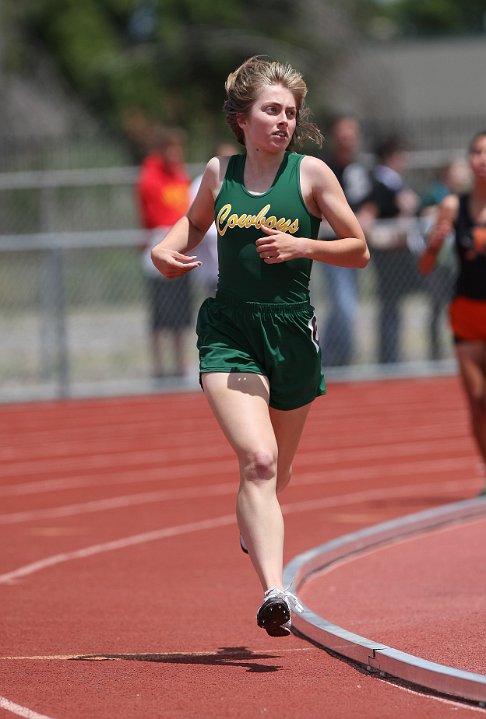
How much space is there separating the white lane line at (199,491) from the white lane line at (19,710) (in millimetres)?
4841

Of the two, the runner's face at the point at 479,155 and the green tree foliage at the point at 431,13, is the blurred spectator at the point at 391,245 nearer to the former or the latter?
the runner's face at the point at 479,155

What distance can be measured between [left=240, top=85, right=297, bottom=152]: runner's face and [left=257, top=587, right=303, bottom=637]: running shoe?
1.79 meters

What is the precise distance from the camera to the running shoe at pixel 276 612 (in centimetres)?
565

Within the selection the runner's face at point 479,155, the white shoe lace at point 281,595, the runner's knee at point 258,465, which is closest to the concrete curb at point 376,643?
the white shoe lace at point 281,595

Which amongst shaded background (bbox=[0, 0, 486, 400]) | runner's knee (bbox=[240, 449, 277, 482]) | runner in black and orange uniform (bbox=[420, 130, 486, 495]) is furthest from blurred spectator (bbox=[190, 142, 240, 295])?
runner's knee (bbox=[240, 449, 277, 482])

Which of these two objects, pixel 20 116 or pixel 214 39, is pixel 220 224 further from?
pixel 214 39

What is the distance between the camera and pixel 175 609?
710 centimetres

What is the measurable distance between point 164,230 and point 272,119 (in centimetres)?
1045

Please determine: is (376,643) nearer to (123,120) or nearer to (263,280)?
(263,280)

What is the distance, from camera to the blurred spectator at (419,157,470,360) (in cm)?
1638

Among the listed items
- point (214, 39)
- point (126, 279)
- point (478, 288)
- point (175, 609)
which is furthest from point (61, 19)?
point (175, 609)

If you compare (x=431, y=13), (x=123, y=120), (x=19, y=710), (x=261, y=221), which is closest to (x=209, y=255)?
(x=261, y=221)

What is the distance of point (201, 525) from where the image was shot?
9680 mm

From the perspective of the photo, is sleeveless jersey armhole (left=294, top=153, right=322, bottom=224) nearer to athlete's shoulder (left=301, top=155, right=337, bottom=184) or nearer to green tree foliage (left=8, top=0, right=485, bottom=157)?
athlete's shoulder (left=301, top=155, right=337, bottom=184)
